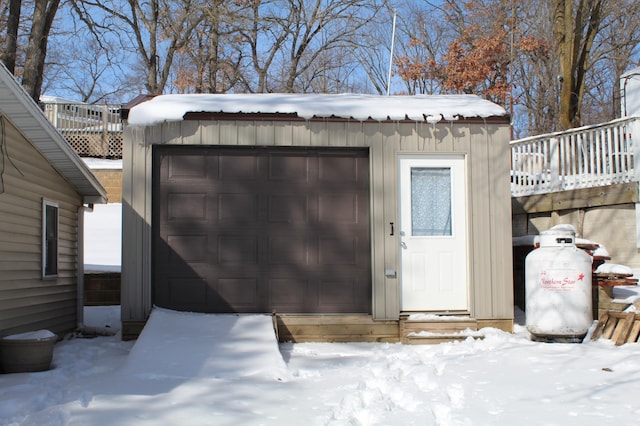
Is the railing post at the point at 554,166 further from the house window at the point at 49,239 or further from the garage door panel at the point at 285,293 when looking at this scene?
the house window at the point at 49,239

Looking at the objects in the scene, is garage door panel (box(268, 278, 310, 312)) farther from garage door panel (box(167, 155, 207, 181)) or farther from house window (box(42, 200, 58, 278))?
house window (box(42, 200, 58, 278))

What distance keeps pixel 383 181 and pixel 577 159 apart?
6.15 meters

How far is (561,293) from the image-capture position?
23.2 feet

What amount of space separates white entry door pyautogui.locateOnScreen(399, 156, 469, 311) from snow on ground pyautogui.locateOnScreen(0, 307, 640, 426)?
0.67m

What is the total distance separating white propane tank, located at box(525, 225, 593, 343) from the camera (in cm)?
704

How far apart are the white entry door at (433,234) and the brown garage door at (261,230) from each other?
50 cm

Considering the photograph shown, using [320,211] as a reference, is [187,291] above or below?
below

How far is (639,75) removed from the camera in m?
18.4

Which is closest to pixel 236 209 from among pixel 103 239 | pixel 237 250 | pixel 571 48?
pixel 237 250

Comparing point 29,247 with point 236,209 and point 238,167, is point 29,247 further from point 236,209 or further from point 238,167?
point 238,167

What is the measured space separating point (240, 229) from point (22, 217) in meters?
2.58

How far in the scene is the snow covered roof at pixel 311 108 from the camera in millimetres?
7742

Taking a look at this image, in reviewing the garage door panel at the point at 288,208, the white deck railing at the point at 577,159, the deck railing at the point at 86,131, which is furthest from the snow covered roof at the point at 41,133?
the deck railing at the point at 86,131

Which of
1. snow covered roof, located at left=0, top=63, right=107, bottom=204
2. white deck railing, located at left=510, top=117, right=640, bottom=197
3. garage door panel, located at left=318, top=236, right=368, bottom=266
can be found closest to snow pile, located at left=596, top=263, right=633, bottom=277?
garage door panel, located at left=318, top=236, right=368, bottom=266
